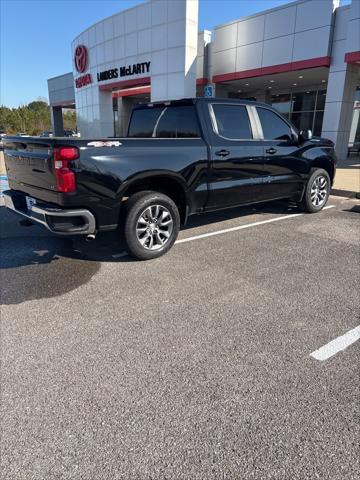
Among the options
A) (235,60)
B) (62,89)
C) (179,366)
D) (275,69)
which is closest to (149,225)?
(179,366)

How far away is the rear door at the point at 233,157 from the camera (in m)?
5.09

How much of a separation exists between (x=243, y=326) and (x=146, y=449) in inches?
57.0

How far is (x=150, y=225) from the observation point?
457cm

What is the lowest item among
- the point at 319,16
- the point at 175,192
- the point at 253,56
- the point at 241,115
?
the point at 175,192

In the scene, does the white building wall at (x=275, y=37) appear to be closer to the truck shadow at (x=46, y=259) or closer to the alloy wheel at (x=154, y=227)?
the truck shadow at (x=46, y=259)

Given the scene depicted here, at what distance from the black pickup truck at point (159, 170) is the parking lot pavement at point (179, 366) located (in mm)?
616

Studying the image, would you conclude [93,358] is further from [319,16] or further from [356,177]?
[319,16]

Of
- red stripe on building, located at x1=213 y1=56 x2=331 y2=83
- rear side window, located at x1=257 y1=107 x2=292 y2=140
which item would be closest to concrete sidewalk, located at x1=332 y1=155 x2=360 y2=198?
rear side window, located at x1=257 y1=107 x2=292 y2=140

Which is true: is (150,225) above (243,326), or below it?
above

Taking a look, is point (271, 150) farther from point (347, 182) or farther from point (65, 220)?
point (347, 182)

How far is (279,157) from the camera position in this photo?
238 inches

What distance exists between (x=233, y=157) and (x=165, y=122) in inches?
44.7

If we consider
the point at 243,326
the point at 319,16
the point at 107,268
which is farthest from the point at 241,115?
the point at 319,16

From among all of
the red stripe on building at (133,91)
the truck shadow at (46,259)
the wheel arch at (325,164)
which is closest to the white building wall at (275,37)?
the red stripe on building at (133,91)
